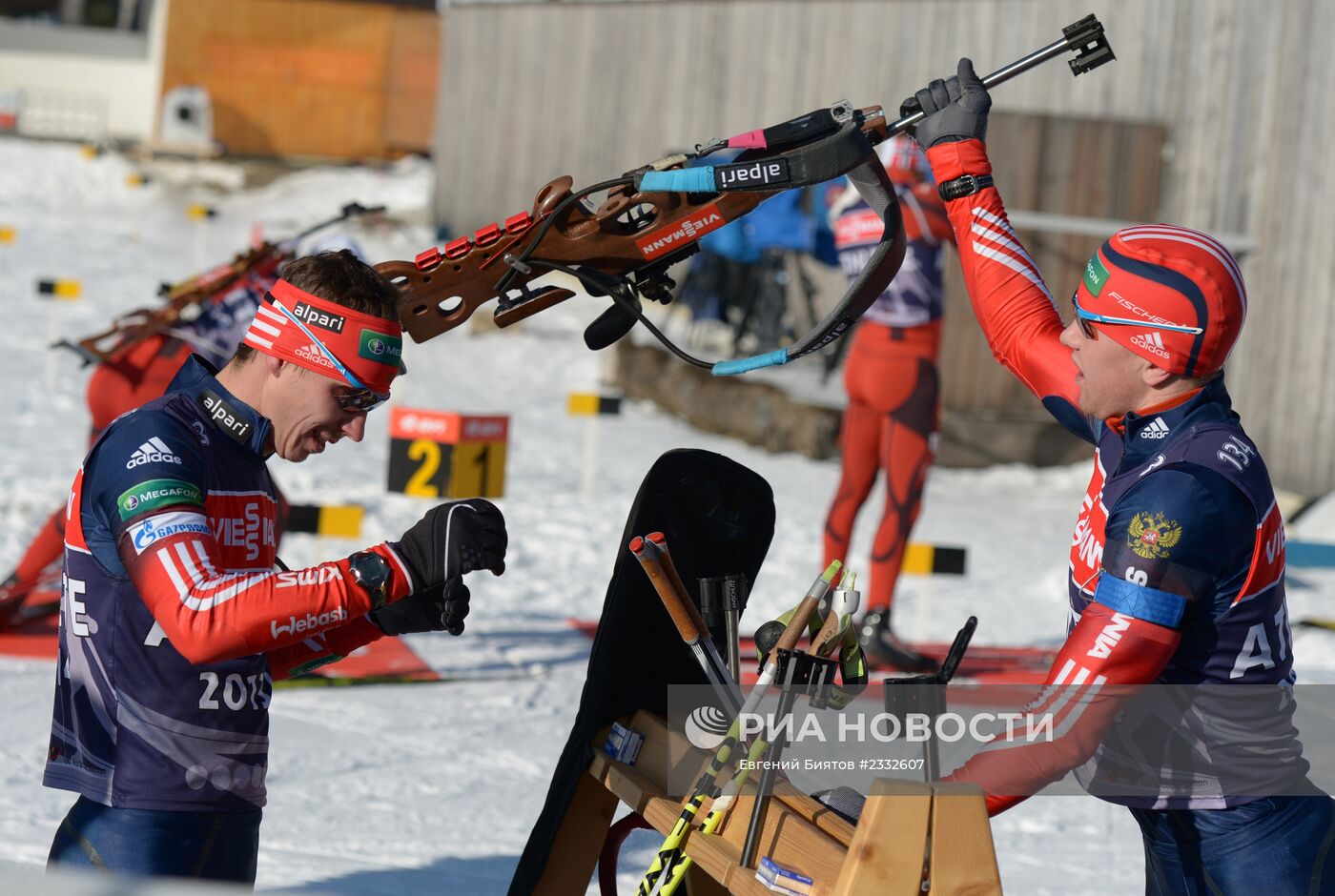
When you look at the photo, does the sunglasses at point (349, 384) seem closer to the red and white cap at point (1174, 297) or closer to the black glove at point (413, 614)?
the black glove at point (413, 614)

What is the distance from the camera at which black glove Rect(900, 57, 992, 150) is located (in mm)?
2992

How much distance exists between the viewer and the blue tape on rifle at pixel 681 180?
Answer: 279 centimetres

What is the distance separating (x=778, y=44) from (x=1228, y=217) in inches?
227

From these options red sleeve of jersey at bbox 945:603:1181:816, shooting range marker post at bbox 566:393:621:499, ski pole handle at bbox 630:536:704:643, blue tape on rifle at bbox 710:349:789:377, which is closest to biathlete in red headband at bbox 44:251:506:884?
ski pole handle at bbox 630:536:704:643

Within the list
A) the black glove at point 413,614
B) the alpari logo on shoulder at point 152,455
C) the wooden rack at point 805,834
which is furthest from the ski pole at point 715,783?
the alpari logo on shoulder at point 152,455

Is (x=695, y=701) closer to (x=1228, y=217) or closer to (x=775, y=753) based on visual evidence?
(x=775, y=753)

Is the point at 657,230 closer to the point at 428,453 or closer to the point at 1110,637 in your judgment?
the point at 1110,637

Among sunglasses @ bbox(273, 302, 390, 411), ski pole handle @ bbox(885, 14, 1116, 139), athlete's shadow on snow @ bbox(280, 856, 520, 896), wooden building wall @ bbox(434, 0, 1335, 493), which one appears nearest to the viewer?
sunglasses @ bbox(273, 302, 390, 411)

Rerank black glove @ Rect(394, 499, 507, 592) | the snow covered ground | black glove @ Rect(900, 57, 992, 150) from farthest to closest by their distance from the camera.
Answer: the snow covered ground, black glove @ Rect(900, 57, 992, 150), black glove @ Rect(394, 499, 507, 592)

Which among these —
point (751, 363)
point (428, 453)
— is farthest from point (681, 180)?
point (428, 453)

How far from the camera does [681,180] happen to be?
2.81 metres

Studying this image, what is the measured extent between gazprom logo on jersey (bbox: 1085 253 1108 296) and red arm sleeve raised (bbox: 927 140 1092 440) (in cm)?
44

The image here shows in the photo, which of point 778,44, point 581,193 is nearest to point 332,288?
point 581,193

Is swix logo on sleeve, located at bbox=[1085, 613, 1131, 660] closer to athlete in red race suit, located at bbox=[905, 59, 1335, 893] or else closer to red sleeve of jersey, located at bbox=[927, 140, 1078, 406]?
athlete in red race suit, located at bbox=[905, 59, 1335, 893]
